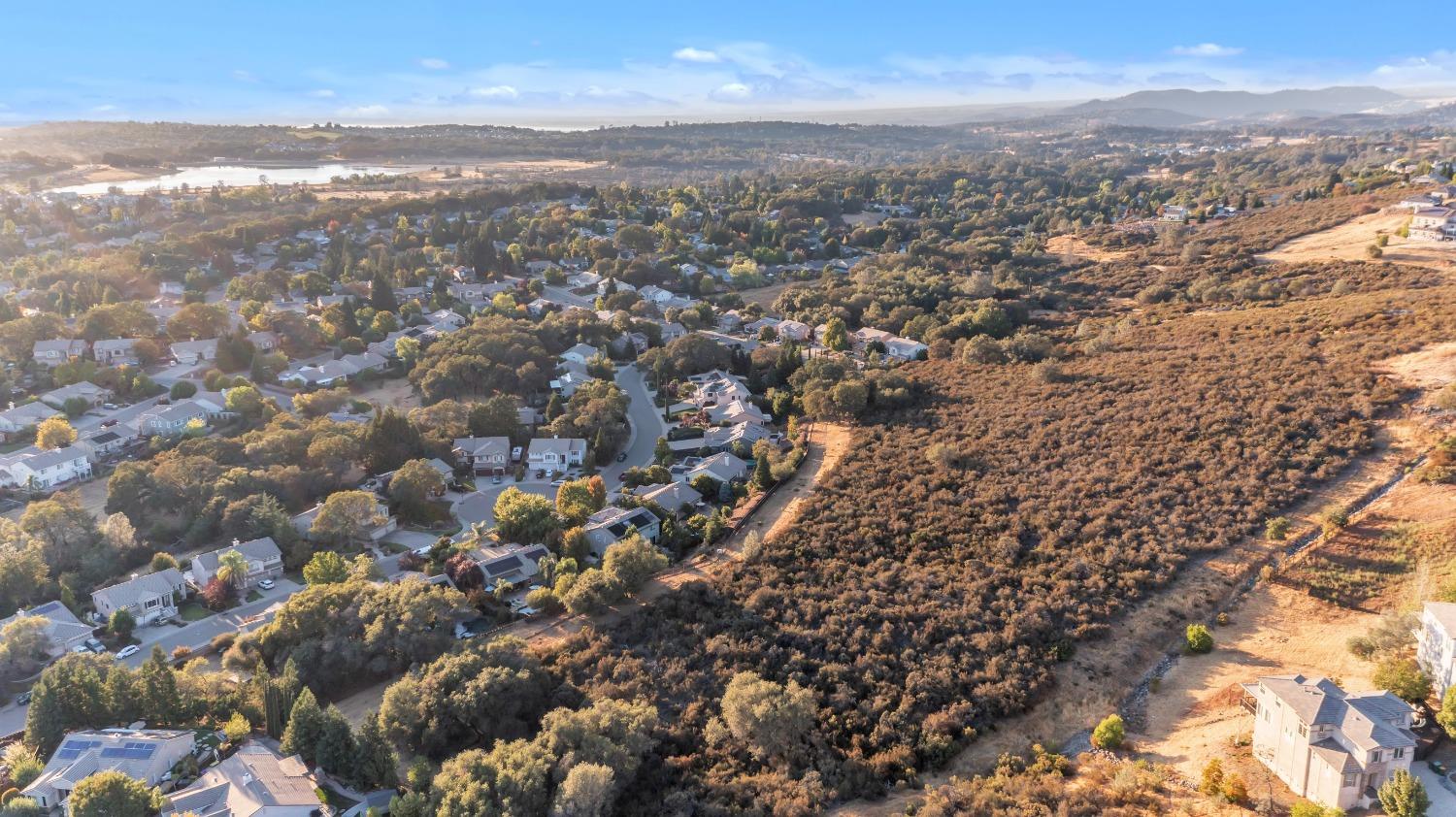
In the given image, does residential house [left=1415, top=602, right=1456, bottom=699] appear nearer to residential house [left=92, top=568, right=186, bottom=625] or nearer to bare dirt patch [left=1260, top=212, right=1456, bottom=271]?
residential house [left=92, top=568, right=186, bottom=625]

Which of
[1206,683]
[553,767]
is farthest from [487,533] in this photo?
[1206,683]

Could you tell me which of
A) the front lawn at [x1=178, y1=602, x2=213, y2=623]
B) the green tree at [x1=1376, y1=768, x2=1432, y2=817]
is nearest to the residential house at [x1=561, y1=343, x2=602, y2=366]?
the front lawn at [x1=178, y1=602, x2=213, y2=623]

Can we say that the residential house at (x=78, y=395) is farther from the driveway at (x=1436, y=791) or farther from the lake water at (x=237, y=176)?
the lake water at (x=237, y=176)

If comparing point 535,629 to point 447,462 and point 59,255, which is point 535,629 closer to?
point 447,462

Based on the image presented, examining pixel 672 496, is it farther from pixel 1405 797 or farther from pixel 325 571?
pixel 1405 797

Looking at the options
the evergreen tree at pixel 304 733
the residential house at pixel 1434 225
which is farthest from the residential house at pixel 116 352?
the residential house at pixel 1434 225

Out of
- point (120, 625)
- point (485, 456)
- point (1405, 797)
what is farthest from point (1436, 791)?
point (485, 456)
